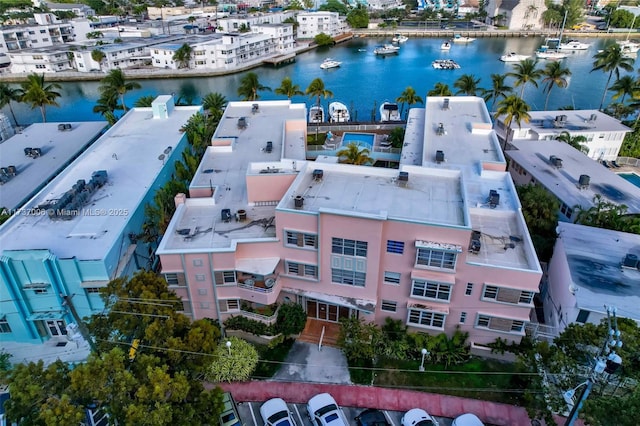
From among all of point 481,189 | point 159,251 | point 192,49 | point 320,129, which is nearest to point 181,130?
point 320,129

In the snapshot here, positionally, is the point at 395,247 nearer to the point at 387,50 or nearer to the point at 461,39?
the point at 387,50

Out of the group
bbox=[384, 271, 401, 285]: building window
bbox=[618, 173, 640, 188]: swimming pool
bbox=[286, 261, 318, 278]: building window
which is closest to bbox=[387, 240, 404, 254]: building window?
bbox=[384, 271, 401, 285]: building window

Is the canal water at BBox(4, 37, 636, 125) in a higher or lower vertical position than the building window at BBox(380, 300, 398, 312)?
lower

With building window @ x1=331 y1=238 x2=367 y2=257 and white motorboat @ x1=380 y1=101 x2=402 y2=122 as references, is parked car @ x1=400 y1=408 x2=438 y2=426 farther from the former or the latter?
white motorboat @ x1=380 y1=101 x2=402 y2=122

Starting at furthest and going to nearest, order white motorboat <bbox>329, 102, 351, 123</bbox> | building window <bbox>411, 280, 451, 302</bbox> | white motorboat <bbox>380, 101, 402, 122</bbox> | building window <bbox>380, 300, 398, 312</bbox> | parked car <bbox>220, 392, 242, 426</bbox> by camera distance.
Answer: white motorboat <bbox>329, 102, 351, 123</bbox>, white motorboat <bbox>380, 101, 402, 122</bbox>, building window <bbox>380, 300, 398, 312</bbox>, building window <bbox>411, 280, 451, 302</bbox>, parked car <bbox>220, 392, 242, 426</bbox>

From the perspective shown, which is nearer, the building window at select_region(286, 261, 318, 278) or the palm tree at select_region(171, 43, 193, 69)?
the building window at select_region(286, 261, 318, 278)
